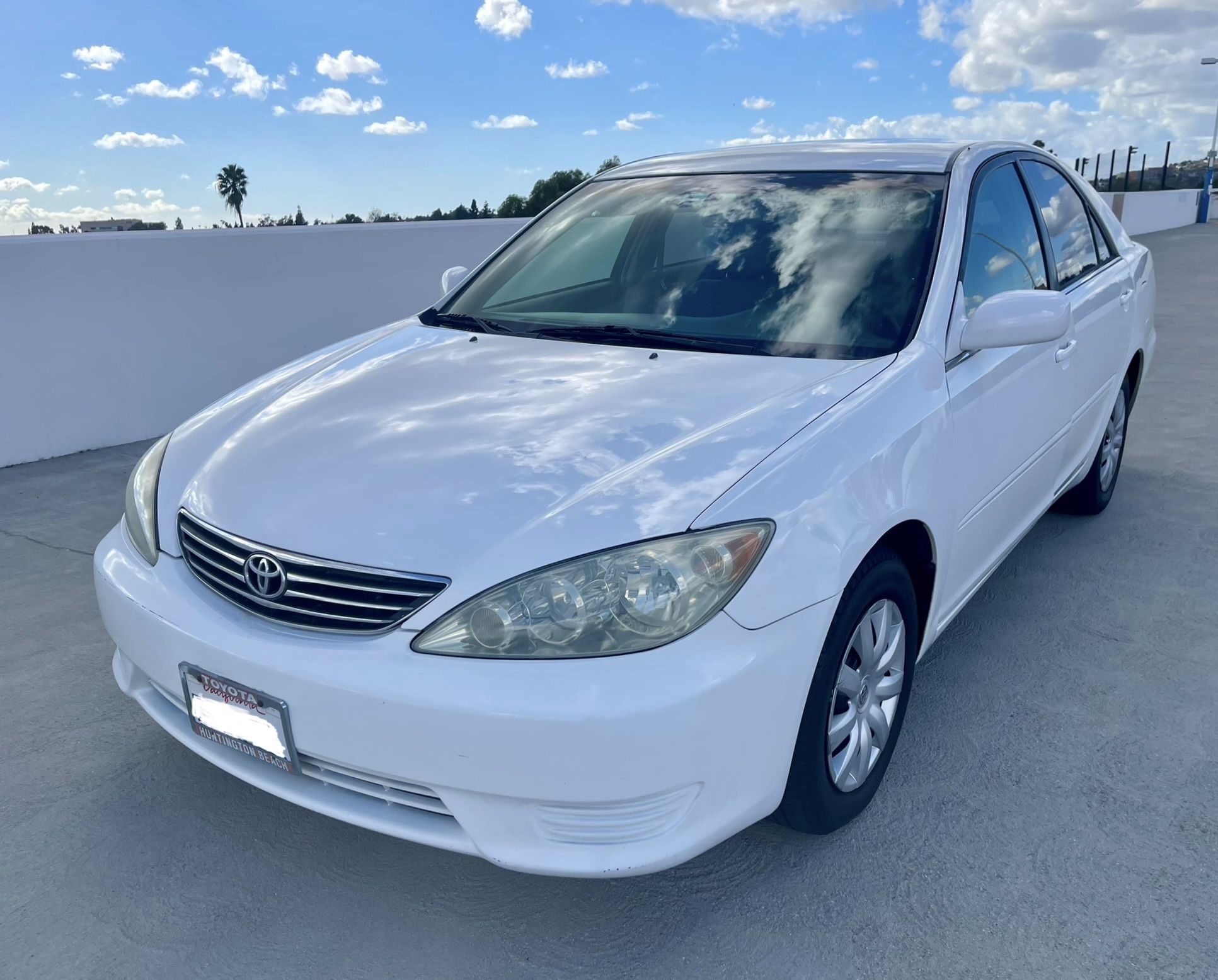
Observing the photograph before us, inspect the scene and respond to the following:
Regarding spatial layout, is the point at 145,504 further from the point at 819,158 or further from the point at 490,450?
the point at 819,158

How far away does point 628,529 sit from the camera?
6.32 feet

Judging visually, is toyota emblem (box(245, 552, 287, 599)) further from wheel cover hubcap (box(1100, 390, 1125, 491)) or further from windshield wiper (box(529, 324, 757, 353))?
wheel cover hubcap (box(1100, 390, 1125, 491))

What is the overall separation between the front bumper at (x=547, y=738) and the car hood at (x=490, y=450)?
7.9 inches

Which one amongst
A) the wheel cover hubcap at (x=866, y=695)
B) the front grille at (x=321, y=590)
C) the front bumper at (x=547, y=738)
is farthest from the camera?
the wheel cover hubcap at (x=866, y=695)

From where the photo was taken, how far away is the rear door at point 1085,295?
3682 millimetres

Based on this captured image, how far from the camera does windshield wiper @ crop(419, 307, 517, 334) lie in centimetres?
317

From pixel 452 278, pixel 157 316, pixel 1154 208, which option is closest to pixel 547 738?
pixel 452 278

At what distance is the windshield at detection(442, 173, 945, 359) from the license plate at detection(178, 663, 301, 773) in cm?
140

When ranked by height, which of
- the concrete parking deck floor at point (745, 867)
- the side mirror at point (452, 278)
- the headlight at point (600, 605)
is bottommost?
the concrete parking deck floor at point (745, 867)

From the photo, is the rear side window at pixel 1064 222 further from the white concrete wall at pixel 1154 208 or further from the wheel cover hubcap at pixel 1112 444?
the white concrete wall at pixel 1154 208

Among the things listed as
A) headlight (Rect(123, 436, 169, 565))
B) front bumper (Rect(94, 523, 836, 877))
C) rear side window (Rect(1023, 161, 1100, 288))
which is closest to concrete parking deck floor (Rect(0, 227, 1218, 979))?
front bumper (Rect(94, 523, 836, 877))

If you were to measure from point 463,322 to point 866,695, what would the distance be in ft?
5.78

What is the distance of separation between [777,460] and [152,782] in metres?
1.85

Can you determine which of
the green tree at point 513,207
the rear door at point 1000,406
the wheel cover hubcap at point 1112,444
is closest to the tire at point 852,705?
the rear door at point 1000,406
